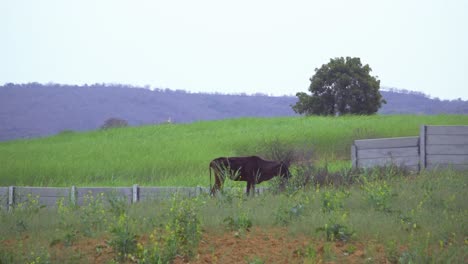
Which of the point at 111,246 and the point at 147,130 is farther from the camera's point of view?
the point at 147,130

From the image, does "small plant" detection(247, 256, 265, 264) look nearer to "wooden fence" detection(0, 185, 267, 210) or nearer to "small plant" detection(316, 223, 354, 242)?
"small plant" detection(316, 223, 354, 242)

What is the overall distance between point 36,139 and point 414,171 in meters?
25.7

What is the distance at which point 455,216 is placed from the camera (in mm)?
8977

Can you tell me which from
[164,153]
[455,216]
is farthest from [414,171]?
[164,153]

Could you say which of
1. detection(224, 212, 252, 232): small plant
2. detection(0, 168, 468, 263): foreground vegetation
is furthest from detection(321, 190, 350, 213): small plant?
detection(224, 212, 252, 232): small plant

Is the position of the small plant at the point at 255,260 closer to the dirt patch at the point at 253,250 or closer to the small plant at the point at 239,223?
the dirt patch at the point at 253,250

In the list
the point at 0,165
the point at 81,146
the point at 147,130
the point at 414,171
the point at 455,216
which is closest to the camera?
the point at 455,216

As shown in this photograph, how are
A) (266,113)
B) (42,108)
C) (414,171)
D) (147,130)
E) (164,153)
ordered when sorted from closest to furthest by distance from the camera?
(414,171) < (164,153) < (147,130) < (42,108) < (266,113)

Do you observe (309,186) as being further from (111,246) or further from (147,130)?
(147,130)

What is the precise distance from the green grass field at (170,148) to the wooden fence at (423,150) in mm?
5094

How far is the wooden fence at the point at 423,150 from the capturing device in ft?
59.5

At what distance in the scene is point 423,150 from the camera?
60.2 ft

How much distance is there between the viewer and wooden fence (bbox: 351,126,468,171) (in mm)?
18141

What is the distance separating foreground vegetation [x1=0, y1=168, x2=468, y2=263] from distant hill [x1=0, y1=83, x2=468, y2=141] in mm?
82546
